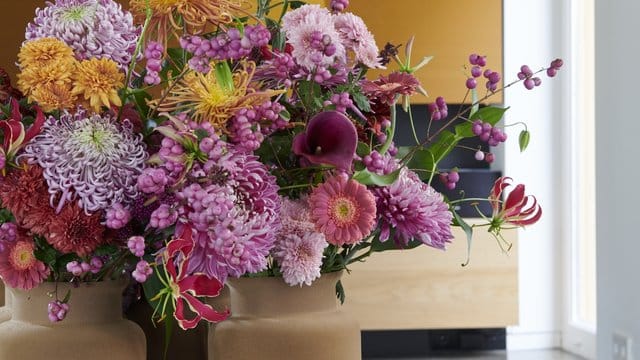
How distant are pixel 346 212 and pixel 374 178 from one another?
1.3 inches

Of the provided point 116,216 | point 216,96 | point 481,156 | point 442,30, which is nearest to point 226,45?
point 216,96

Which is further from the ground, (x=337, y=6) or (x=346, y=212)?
(x=337, y=6)

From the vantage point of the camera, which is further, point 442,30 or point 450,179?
point 442,30

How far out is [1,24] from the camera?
10.7 feet

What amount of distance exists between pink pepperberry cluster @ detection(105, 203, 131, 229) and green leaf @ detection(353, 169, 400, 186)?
0.54ft

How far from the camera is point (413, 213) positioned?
0.63m

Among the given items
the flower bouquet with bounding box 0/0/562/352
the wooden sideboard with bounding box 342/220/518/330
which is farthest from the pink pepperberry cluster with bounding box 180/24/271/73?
the wooden sideboard with bounding box 342/220/518/330

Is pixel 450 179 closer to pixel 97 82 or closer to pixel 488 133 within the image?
pixel 488 133

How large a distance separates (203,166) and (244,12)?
128mm

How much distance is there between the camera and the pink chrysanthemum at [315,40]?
58 cm

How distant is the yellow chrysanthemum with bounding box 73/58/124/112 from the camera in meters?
0.58

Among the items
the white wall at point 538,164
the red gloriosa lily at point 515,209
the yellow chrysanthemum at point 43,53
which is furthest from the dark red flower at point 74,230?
the white wall at point 538,164

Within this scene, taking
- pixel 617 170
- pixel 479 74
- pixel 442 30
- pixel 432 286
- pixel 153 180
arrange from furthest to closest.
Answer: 1. pixel 442 30
2. pixel 432 286
3. pixel 617 170
4. pixel 479 74
5. pixel 153 180

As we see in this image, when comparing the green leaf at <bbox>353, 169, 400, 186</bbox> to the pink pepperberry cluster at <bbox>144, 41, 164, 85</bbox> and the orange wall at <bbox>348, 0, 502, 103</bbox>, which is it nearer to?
the pink pepperberry cluster at <bbox>144, 41, 164, 85</bbox>
